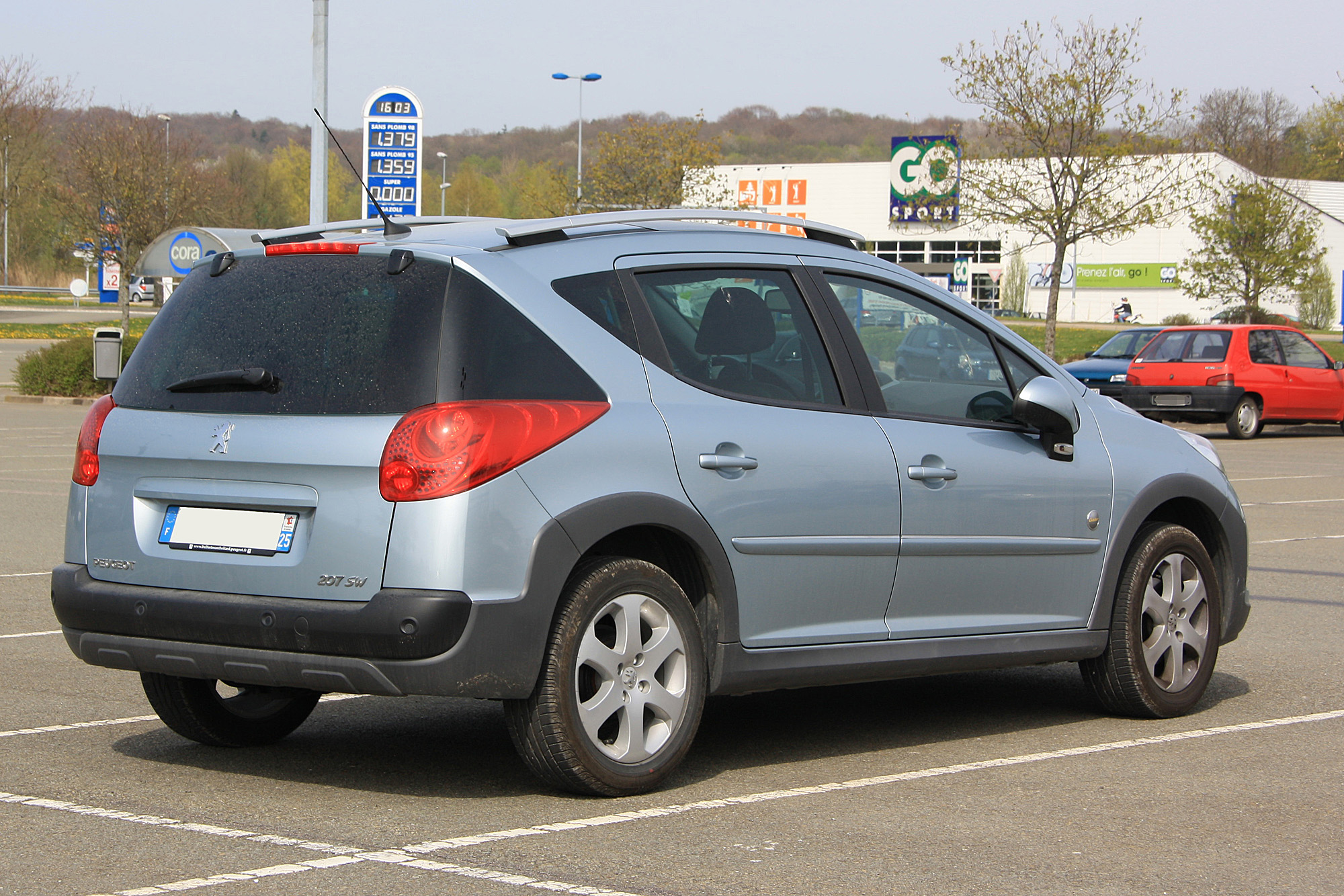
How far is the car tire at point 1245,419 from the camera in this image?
2583 centimetres

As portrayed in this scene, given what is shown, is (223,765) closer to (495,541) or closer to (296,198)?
(495,541)

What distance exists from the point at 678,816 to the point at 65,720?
102 inches

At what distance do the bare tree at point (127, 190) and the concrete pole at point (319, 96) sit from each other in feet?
94.3

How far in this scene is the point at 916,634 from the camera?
18.5 feet

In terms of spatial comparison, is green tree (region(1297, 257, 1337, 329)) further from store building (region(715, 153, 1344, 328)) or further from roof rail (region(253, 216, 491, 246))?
roof rail (region(253, 216, 491, 246))

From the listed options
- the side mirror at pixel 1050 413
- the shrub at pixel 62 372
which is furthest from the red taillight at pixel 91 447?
the shrub at pixel 62 372

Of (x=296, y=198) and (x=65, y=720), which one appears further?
(x=296, y=198)

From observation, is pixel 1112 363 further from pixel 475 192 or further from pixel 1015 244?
pixel 475 192

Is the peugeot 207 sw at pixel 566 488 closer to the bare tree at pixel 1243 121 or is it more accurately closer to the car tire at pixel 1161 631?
the car tire at pixel 1161 631

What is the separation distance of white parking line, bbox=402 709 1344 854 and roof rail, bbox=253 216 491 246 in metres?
2.05

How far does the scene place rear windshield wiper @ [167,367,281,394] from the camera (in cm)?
481

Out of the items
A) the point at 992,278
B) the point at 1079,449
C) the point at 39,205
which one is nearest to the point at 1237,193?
the point at 992,278

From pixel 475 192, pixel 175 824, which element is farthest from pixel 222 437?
pixel 475 192

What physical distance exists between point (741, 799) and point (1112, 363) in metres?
25.2
